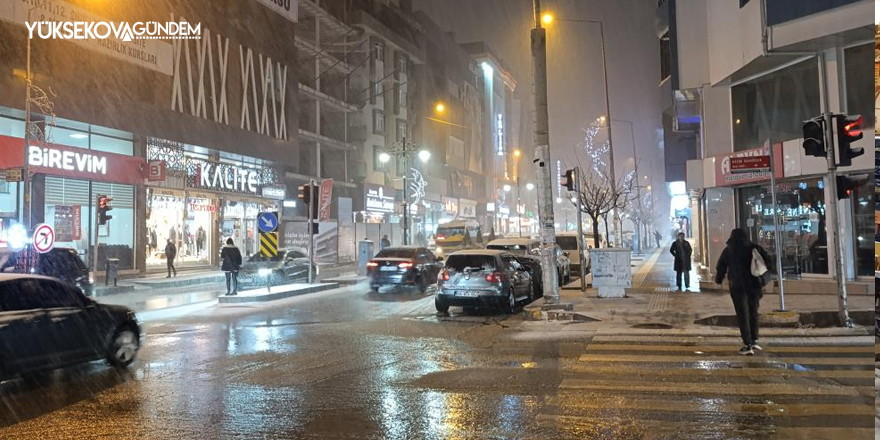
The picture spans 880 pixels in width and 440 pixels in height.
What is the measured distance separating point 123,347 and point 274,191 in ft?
96.3

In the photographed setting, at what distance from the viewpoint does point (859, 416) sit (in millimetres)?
5898

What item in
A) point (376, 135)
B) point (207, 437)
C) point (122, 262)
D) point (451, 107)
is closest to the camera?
point (207, 437)

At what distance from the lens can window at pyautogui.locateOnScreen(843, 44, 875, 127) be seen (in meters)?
15.5

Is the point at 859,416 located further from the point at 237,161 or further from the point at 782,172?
the point at 237,161

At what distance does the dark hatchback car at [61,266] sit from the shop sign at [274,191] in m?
18.2

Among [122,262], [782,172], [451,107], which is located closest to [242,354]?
[782,172]

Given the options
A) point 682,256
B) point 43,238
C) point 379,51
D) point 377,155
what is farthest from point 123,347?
point 379,51

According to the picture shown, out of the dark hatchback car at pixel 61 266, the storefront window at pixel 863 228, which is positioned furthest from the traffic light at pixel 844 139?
the dark hatchback car at pixel 61 266

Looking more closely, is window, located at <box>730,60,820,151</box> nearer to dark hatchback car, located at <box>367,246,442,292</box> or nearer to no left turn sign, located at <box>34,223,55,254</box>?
dark hatchback car, located at <box>367,246,442,292</box>

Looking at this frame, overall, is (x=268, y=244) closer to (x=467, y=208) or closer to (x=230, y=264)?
(x=230, y=264)

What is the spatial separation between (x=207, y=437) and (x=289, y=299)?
13.7m

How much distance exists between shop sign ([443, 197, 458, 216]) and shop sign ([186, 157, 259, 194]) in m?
34.2

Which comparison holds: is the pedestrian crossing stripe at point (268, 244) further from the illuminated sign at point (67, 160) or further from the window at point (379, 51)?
the window at point (379, 51)

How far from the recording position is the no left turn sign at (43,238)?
17.3 metres
